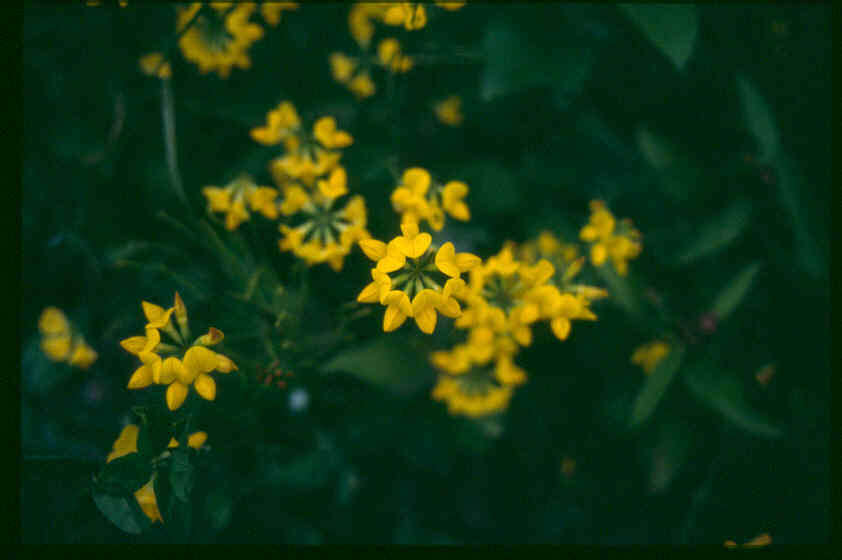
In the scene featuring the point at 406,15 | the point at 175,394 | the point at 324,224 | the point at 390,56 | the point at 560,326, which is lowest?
the point at 175,394

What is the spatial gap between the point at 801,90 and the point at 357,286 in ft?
6.16

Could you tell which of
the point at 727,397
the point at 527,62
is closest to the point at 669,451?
the point at 727,397

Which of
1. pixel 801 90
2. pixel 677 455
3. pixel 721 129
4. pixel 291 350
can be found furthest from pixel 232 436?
pixel 801 90

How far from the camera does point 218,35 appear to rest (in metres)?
1.73

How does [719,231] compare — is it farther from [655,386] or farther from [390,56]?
[390,56]

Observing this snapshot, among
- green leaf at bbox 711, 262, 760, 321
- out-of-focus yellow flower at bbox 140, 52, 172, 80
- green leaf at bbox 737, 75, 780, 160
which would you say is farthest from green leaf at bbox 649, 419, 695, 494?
out-of-focus yellow flower at bbox 140, 52, 172, 80

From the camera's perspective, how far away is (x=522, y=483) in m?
2.36

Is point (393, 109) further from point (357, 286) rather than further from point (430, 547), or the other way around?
point (430, 547)

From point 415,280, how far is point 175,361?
51 cm

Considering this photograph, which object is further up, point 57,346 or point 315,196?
point 315,196

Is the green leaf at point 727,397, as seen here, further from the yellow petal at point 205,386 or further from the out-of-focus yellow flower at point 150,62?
the out-of-focus yellow flower at point 150,62

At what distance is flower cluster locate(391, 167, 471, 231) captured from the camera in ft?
4.56

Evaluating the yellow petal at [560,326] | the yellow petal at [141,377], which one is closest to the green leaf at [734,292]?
the yellow petal at [560,326]

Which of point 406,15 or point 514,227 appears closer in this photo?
point 406,15
